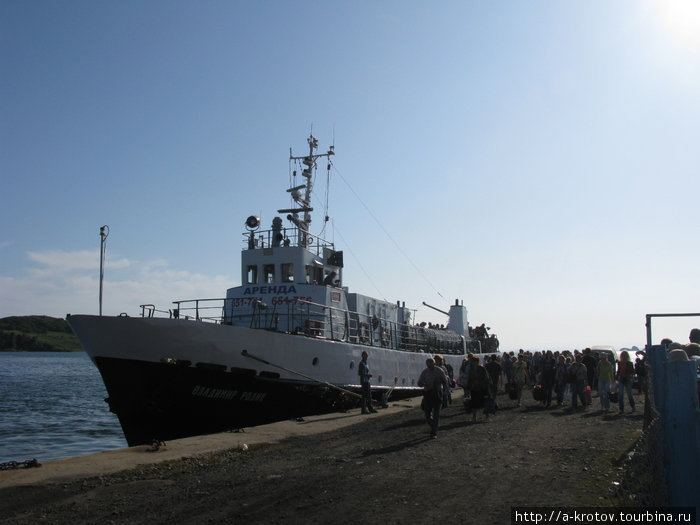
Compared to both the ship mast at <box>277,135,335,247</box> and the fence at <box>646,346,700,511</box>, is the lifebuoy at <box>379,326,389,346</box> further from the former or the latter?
the fence at <box>646,346,700,511</box>

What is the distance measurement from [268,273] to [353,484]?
13697 millimetres

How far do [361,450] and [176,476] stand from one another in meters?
3.18

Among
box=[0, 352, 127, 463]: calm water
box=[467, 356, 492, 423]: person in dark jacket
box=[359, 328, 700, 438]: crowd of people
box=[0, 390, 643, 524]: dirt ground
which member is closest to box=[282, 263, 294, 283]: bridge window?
box=[359, 328, 700, 438]: crowd of people

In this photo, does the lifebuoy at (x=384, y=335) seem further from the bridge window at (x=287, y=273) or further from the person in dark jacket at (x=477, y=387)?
the person in dark jacket at (x=477, y=387)

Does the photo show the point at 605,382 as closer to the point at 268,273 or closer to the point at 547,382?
the point at 547,382

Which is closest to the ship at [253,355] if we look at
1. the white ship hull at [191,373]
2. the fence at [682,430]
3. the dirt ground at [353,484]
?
the white ship hull at [191,373]

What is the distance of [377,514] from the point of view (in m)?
5.61

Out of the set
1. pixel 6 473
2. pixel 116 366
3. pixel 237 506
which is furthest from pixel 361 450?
pixel 116 366

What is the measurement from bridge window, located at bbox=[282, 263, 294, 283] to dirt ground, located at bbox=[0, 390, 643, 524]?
372 inches

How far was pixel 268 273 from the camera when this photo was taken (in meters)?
20.0

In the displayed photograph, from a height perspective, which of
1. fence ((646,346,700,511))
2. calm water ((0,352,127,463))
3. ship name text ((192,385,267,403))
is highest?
fence ((646,346,700,511))

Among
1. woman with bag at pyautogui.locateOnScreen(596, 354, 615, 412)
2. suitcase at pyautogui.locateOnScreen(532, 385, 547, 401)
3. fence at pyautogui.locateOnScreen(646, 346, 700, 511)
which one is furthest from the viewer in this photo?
suitcase at pyautogui.locateOnScreen(532, 385, 547, 401)

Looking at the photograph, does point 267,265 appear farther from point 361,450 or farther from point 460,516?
point 460,516

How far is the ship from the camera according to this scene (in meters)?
12.4
